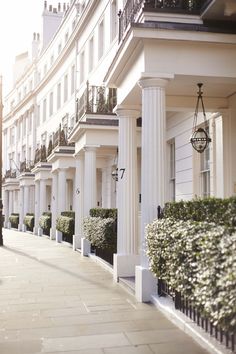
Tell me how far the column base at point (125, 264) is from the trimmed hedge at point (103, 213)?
2.58 meters

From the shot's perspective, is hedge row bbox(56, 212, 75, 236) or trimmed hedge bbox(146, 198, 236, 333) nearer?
trimmed hedge bbox(146, 198, 236, 333)

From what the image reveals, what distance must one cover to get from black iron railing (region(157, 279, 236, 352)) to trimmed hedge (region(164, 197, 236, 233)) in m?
1.04

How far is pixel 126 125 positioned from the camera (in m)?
10.2

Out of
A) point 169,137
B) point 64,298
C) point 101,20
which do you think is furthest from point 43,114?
point 64,298

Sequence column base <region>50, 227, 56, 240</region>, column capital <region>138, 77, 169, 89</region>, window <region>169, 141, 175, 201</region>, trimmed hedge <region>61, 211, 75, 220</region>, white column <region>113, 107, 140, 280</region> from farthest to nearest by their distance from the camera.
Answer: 1. column base <region>50, 227, 56, 240</region>
2. trimmed hedge <region>61, 211, 75, 220</region>
3. window <region>169, 141, 175, 201</region>
4. white column <region>113, 107, 140, 280</region>
5. column capital <region>138, 77, 169, 89</region>

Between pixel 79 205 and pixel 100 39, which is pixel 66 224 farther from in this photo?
pixel 100 39

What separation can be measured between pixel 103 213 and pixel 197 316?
7883mm

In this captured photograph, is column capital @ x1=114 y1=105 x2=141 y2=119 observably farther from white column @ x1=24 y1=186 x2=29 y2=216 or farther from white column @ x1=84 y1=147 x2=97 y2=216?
Answer: white column @ x1=24 y1=186 x2=29 y2=216

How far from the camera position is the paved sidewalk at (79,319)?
556cm

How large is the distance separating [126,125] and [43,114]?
26.1m

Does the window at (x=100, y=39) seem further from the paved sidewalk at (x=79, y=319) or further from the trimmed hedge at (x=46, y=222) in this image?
the paved sidewalk at (x=79, y=319)

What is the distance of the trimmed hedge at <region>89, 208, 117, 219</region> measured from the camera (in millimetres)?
13073

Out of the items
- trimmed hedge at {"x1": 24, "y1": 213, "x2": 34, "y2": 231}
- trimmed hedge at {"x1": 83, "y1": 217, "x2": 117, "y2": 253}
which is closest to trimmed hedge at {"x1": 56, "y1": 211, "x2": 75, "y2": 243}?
trimmed hedge at {"x1": 83, "y1": 217, "x2": 117, "y2": 253}

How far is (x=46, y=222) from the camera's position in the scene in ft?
87.6
